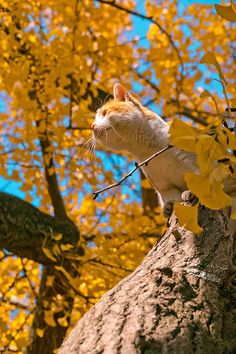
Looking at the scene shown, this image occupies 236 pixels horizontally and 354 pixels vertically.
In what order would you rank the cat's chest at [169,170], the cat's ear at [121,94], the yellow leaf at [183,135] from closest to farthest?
1. the yellow leaf at [183,135]
2. the cat's chest at [169,170]
3. the cat's ear at [121,94]

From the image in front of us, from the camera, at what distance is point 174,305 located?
1.36 meters

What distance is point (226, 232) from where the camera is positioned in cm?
164

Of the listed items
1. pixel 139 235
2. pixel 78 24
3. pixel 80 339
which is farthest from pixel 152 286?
pixel 78 24

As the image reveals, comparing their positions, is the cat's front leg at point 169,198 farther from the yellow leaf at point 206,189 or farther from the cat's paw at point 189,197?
the yellow leaf at point 206,189

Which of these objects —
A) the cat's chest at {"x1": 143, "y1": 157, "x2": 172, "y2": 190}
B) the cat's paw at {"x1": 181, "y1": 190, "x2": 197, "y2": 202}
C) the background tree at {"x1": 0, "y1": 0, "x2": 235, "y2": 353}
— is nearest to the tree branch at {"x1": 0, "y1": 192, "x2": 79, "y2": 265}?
the background tree at {"x1": 0, "y1": 0, "x2": 235, "y2": 353}

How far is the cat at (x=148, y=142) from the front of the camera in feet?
7.46

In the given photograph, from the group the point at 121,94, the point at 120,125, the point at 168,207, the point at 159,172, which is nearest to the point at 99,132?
the point at 120,125

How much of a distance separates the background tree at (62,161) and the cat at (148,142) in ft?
0.86

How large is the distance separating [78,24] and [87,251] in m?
1.97

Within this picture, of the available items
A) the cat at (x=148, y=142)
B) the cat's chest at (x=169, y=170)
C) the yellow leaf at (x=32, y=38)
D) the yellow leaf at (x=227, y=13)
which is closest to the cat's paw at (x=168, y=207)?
the cat at (x=148, y=142)

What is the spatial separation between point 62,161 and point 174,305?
9.58 feet

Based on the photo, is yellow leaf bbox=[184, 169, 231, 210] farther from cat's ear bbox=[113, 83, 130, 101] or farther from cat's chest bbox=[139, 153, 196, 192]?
cat's ear bbox=[113, 83, 130, 101]

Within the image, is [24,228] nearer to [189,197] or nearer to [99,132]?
[99,132]

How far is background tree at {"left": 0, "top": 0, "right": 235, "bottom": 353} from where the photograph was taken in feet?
10.7
